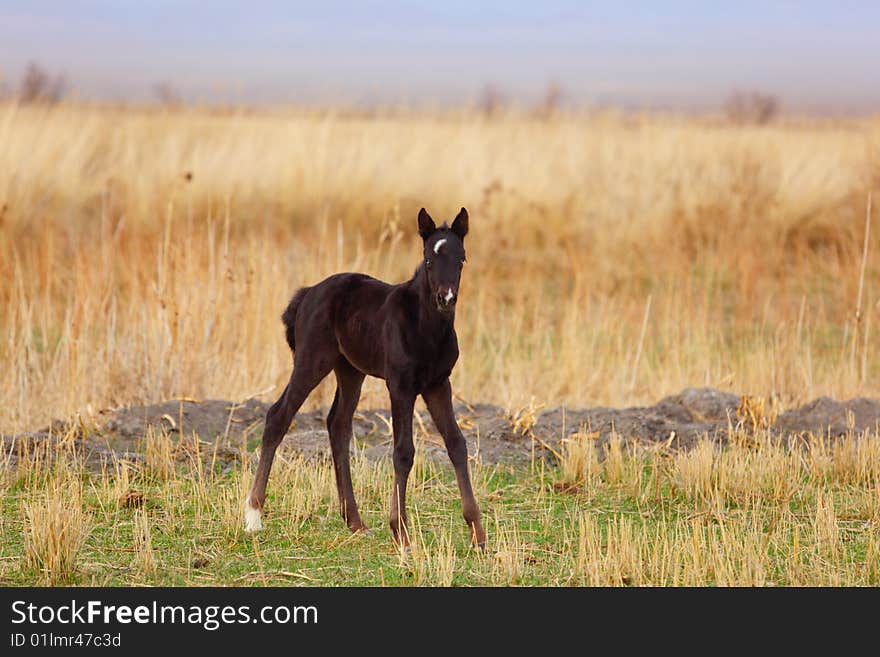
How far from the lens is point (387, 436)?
814cm

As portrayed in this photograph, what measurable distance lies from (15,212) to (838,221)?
1080 centimetres

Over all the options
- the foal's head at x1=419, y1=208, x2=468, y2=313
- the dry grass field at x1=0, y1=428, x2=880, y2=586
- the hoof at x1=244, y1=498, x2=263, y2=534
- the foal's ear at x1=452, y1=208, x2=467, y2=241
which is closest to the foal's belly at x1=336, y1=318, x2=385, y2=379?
the foal's head at x1=419, y1=208, x2=468, y2=313

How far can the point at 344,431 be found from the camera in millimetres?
5973

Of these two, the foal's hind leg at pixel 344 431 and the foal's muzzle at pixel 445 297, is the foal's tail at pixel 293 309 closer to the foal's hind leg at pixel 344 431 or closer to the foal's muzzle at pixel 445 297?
the foal's hind leg at pixel 344 431

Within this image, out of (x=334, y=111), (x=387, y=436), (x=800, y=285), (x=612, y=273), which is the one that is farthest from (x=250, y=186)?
(x=387, y=436)

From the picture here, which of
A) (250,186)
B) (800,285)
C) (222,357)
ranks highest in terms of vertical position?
(250,186)

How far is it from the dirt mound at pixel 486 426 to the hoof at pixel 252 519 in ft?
4.69

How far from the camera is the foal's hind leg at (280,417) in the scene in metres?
5.82

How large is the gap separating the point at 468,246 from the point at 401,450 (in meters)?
10.3

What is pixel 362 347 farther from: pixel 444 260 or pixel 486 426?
pixel 486 426

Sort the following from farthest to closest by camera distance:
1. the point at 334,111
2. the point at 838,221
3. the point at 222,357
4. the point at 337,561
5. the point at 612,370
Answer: the point at 334,111, the point at 838,221, the point at 612,370, the point at 222,357, the point at 337,561

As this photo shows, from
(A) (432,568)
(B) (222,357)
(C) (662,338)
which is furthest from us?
(C) (662,338)

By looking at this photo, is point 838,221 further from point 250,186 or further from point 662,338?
point 250,186

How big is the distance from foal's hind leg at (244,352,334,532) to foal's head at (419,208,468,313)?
3.22 feet
